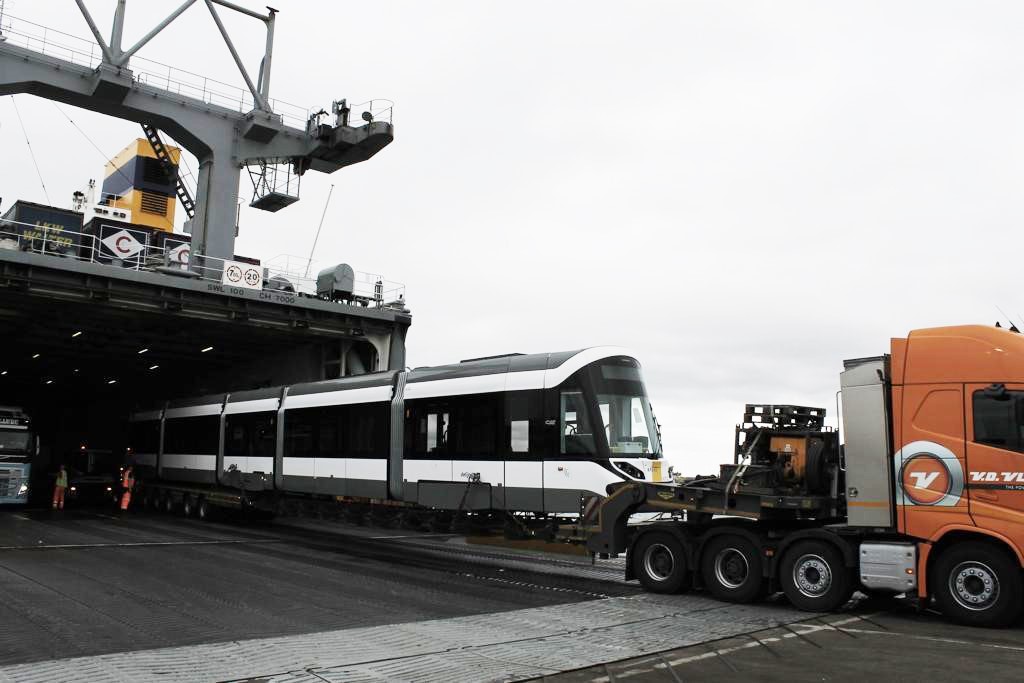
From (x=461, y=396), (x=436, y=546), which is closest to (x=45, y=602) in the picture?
(x=461, y=396)

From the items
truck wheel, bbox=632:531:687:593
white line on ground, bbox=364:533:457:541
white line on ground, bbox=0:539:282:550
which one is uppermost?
truck wheel, bbox=632:531:687:593

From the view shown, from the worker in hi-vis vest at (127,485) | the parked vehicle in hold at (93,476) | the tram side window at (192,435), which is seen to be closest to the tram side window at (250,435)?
the tram side window at (192,435)

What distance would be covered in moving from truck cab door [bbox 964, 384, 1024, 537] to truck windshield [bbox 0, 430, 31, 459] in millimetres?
27299

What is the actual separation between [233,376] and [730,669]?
33.3 m

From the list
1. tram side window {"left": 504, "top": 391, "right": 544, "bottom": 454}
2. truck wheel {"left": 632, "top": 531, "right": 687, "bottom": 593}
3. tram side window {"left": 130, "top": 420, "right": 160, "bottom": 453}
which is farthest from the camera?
tram side window {"left": 130, "top": 420, "right": 160, "bottom": 453}

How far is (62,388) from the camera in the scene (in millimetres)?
50125

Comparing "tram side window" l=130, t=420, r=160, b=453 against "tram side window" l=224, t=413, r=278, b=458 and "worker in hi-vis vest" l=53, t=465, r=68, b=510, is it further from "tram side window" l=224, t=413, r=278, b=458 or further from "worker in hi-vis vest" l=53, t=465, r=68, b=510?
"tram side window" l=224, t=413, r=278, b=458

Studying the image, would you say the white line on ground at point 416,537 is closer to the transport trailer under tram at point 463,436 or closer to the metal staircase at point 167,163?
the transport trailer under tram at point 463,436

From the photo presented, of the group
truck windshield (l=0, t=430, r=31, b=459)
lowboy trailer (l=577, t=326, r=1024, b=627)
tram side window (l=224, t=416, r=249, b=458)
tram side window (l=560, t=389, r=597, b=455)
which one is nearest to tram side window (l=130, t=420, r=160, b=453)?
truck windshield (l=0, t=430, r=31, b=459)

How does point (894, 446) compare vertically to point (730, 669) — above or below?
above

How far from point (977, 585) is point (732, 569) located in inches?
117

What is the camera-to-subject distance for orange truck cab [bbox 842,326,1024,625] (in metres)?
9.38

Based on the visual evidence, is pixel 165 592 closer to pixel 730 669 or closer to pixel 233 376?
pixel 730 669

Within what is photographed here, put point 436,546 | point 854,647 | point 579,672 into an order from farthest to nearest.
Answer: point 436,546
point 854,647
point 579,672
